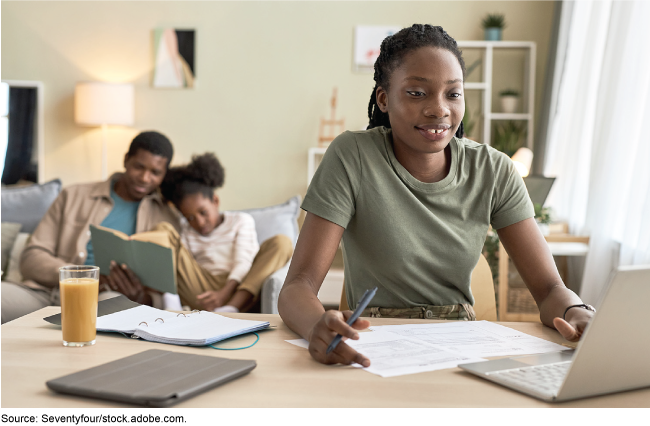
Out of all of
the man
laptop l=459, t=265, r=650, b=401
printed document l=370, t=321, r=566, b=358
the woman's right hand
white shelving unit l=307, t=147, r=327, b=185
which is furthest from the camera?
white shelving unit l=307, t=147, r=327, b=185

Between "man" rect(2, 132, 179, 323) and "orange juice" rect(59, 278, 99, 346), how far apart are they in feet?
5.43

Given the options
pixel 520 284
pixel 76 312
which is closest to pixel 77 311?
pixel 76 312

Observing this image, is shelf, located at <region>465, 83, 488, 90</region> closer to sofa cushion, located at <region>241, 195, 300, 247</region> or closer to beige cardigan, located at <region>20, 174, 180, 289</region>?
sofa cushion, located at <region>241, 195, 300, 247</region>

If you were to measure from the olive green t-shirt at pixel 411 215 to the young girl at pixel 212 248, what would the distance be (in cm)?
112

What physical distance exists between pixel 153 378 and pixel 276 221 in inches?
83.0

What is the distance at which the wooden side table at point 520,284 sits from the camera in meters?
2.80

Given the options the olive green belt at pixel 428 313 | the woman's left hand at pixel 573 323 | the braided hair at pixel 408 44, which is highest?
the braided hair at pixel 408 44

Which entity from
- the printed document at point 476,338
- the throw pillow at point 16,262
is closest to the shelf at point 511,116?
the throw pillow at point 16,262

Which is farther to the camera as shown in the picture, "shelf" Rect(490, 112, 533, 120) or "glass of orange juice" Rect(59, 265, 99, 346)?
"shelf" Rect(490, 112, 533, 120)

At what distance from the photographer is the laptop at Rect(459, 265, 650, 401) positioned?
66 centimetres

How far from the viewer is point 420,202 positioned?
4.11 ft

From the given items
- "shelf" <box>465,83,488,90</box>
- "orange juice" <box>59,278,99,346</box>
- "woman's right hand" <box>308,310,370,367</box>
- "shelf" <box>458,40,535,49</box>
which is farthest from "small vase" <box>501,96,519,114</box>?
Result: "orange juice" <box>59,278,99,346</box>

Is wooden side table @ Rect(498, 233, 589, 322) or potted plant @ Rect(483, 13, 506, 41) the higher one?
potted plant @ Rect(483, 13, 506, 41)

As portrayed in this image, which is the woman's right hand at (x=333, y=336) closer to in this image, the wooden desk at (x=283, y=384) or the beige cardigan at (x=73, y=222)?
the wooden desk at (x=283, y=384)
